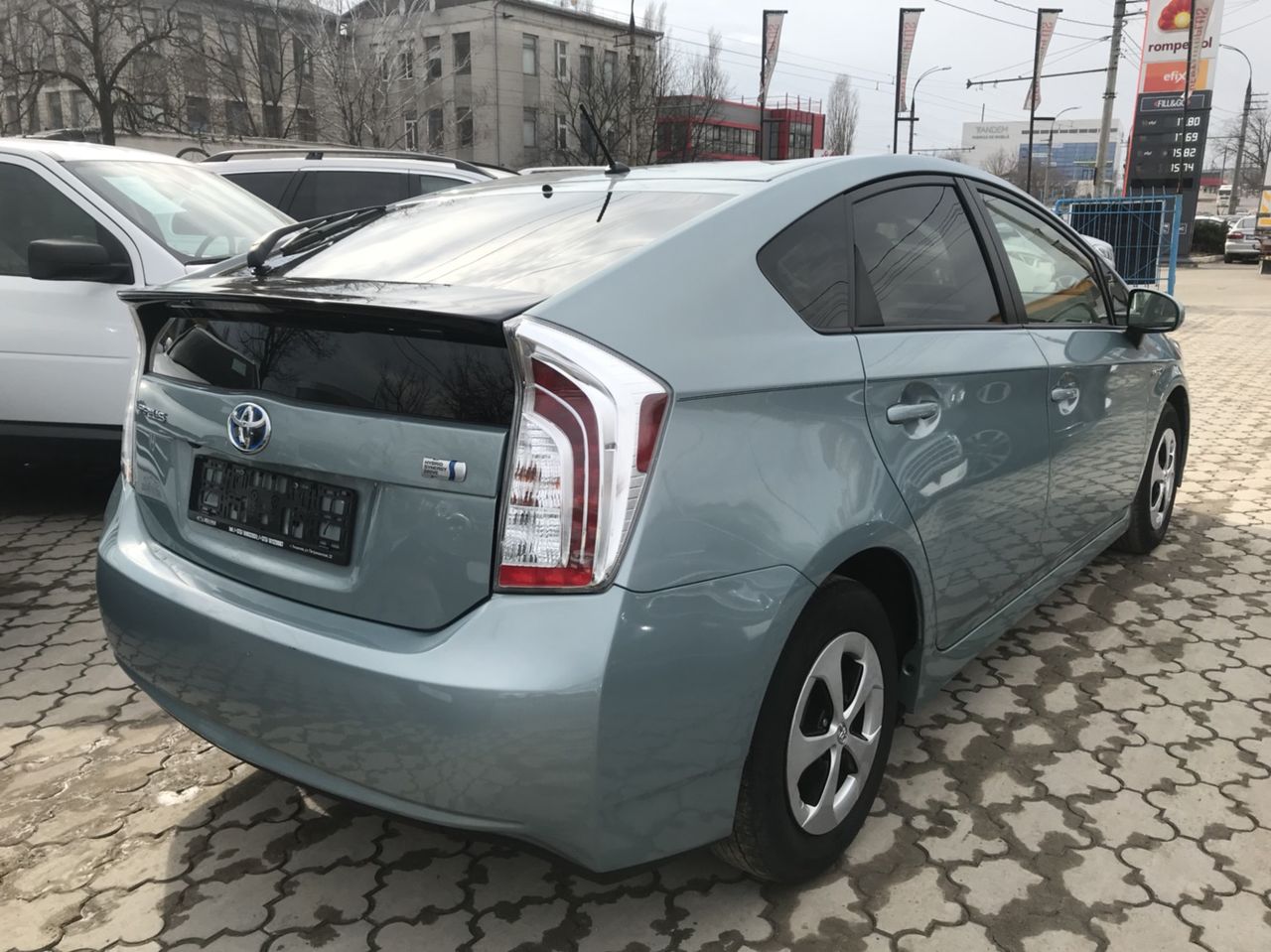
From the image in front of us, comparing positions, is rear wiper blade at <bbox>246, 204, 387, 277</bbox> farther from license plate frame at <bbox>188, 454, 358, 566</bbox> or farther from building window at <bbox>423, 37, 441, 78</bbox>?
building window at <bbox>423, 37, 441, 78</bbox>

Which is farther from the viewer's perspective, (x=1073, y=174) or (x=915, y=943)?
(x=1073, y=174)

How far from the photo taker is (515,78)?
173 feet

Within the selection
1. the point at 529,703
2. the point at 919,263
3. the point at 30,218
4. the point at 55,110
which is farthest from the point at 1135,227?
the point at 55,110

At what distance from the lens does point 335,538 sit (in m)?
1.90

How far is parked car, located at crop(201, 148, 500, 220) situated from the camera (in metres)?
8.16

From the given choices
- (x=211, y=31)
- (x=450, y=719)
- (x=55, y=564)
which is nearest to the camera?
(x=450, y=719)

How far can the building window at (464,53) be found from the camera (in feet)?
168

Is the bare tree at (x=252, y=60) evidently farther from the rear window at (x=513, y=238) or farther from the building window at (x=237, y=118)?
the rear window at (x=513, y=238)

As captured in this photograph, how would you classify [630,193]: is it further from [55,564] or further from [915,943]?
[55,564]

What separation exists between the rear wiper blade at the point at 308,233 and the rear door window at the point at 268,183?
18.9 feet

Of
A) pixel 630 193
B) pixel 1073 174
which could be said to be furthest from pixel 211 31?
pixel 1073 174

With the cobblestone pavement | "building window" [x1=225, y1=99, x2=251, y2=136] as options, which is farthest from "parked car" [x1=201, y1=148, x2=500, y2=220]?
"building window" [x1=225, y1=99, x2=251, y2=136]

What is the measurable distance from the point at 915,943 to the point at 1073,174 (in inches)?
5874

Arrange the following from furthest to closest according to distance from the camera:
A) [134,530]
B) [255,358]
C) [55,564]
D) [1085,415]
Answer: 1. [55,564]
2. [1085,415]
3. [134,530]
4. [255,358]
